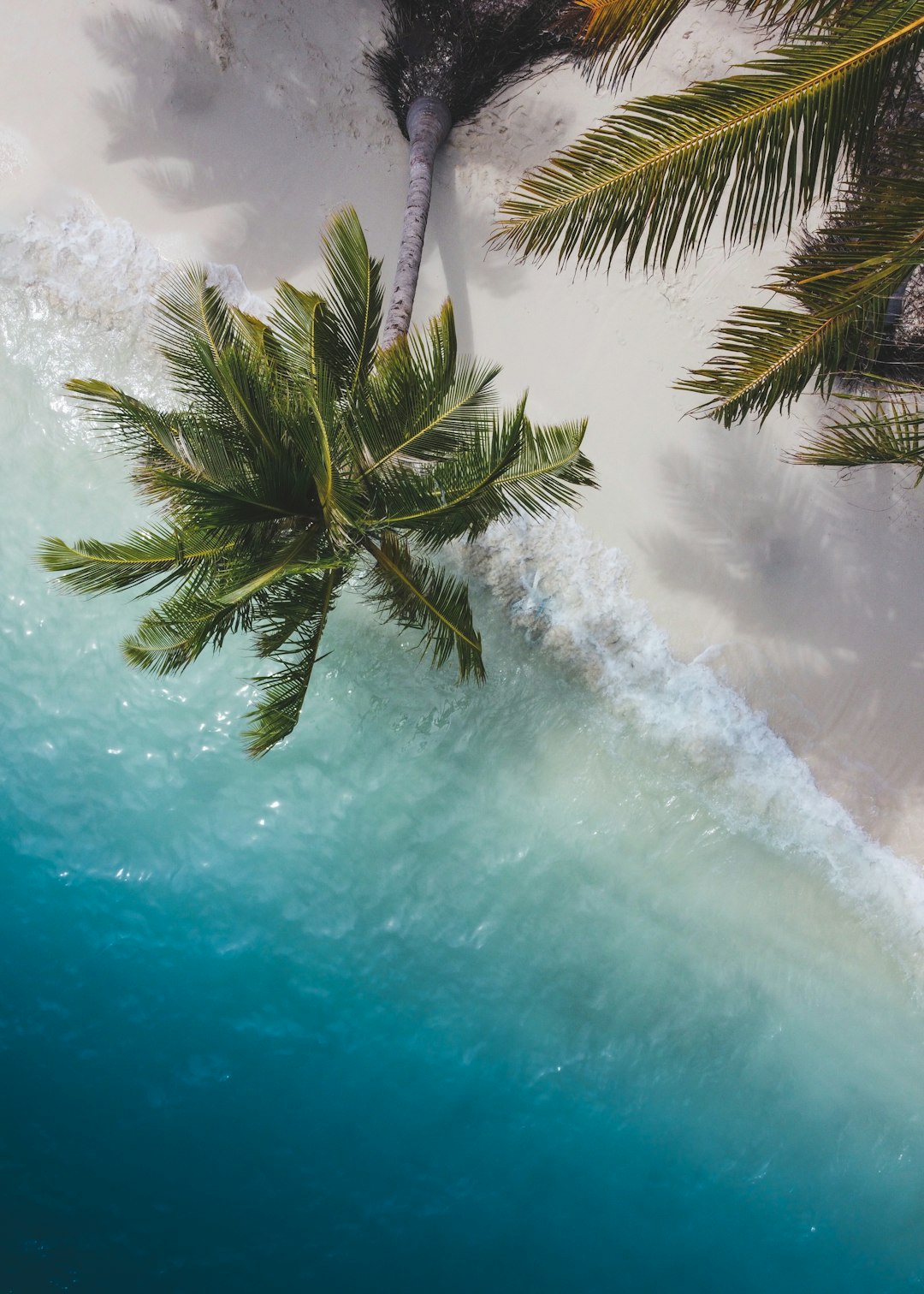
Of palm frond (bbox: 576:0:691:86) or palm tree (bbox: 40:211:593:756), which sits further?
palm tree (bbox: 40:211:593:756)

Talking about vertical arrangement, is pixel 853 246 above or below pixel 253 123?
below

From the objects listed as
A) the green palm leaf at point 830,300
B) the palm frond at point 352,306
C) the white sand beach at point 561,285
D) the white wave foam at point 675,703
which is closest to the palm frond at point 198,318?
the palm frond at point 352,306

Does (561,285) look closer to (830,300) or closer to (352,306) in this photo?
(352,306)

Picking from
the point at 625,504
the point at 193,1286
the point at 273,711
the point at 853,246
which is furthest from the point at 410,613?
the point at 193,1286

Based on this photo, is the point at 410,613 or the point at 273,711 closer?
the point at 273,711

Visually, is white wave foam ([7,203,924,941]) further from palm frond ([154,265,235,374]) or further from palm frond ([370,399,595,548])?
palm frond ([154,265,235,374])

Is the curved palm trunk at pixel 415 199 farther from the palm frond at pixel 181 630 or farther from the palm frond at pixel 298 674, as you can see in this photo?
the palm frond at pixel 181 630

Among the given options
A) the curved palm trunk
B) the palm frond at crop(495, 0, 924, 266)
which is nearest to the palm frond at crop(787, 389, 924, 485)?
the palm frond at crop(495, 0, 924, 266)

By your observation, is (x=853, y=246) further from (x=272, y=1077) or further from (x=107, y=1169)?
(x=107, y=1169)
